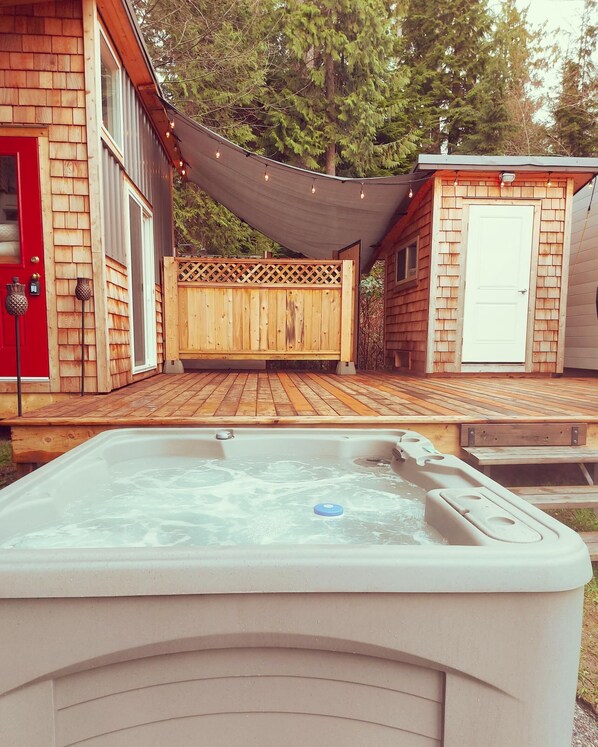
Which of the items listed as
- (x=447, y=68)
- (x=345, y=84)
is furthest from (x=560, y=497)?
(x=447, y=68)

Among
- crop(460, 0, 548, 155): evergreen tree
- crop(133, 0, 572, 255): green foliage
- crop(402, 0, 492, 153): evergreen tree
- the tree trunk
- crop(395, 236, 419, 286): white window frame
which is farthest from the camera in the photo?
crop(402, 0, 492, 153): evergreen tree

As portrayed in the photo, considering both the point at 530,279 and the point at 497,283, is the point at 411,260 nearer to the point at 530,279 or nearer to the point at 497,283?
the point at 497,283

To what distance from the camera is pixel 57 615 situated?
850mm

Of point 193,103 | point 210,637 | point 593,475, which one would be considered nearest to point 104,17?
point 210,637

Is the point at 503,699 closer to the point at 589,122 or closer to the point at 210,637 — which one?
the point at 210,637

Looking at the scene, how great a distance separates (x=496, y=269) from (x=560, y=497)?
155 inches

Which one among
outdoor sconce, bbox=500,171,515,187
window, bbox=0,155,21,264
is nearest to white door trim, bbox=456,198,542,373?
outdoor sconce, bbox=500,171,515,187

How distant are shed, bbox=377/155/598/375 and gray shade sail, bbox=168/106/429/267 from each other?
652mm

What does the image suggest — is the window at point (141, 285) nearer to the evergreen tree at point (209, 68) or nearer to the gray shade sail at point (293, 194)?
the gray shade sail at point (293, 194)

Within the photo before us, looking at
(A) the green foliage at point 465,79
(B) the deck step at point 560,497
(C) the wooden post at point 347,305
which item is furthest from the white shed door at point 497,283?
(A) the green foliage at point 465,79

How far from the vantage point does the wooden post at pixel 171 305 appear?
17.6 feet

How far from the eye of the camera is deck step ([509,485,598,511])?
196 cm

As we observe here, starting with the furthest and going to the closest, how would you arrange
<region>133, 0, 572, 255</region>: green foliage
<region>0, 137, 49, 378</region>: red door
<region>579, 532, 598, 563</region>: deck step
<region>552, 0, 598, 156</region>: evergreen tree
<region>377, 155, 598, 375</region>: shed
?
<region>552, 0, 598, 156</region>: evergreen tree, <region>133, 0, 572, 255</region>: green foliage, <region>377, 155, 598, 375</region>: shed, <region>0, 137, 49, 378</region>: red door, <region>579, 532, 598, 563</region>: deck step

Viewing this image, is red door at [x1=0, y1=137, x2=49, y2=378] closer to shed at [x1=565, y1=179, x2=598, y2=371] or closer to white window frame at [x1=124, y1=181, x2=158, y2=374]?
white window frame at [x1=124, y1=181, x2=158, y2=374]
